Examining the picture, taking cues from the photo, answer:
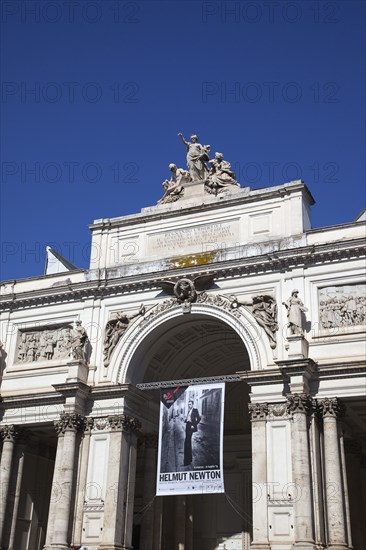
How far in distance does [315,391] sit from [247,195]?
8383mm

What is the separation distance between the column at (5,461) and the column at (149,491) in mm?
5224

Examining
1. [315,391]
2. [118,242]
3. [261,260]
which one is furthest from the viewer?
[118,242]

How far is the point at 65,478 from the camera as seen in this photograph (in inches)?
960

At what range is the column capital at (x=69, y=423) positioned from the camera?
82.6ft

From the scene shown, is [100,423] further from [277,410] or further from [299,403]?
[299,403]

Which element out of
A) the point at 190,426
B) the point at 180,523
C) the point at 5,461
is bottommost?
the point at 180,523

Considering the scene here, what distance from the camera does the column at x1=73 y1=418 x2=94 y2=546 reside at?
24062mm

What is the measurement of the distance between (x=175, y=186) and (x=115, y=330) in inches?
266

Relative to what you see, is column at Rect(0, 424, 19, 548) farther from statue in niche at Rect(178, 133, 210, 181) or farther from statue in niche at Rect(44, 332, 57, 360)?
statue in niche at Rect(178, 133, 210, 181)

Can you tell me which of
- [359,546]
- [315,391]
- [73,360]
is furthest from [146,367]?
[359,546]

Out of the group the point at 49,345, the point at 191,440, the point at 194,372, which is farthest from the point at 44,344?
the point at 191,440

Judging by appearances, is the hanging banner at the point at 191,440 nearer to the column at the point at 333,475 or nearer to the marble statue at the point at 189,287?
the marble statue at the point at 189,287

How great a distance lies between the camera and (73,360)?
26.1m

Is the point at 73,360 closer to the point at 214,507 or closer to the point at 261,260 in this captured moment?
the point at 261,260
